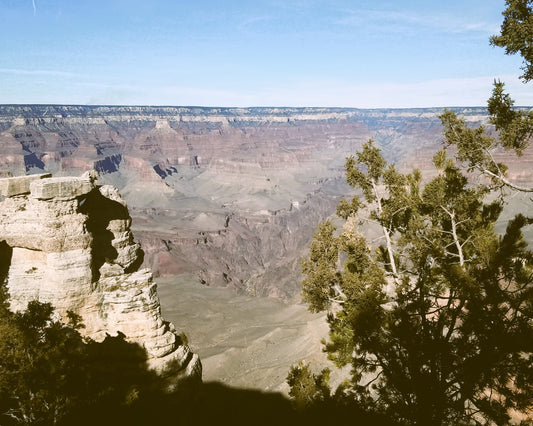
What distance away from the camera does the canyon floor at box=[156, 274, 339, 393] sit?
1186 inches

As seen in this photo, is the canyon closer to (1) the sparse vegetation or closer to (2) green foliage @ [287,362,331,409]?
(2) green foliage @ [287,362,331,409]

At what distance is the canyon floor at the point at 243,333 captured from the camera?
30125 millimetres

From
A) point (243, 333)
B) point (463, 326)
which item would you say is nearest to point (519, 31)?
point (463, 326)

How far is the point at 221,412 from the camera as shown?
863 inches

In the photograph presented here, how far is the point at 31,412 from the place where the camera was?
10.6m

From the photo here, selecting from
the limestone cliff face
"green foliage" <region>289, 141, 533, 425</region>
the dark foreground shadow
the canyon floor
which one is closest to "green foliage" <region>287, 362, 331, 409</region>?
"green foliage" <region>289, 141, 533, 425</region>

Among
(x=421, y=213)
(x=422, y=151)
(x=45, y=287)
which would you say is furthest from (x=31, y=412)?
(x=422, y=151)

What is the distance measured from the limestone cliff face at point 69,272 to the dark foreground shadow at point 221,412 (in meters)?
1.44

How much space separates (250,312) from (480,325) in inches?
1822

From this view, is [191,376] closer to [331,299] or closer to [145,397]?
[145,397]

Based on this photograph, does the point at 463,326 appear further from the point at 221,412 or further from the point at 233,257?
the point at 233,257

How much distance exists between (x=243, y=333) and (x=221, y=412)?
21323 mm

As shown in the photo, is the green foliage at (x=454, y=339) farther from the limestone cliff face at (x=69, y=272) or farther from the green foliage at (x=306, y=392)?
the limestone cliff face at (x=69, y=272)

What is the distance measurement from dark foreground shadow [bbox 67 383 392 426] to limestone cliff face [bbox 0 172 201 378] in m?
1.44
